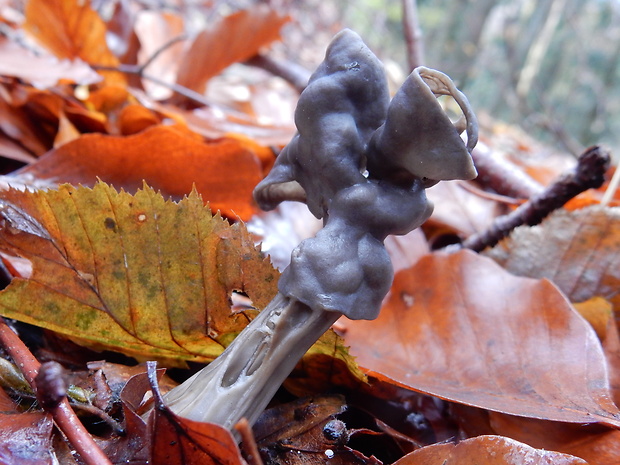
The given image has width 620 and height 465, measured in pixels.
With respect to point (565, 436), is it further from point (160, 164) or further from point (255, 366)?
point (160, 164)

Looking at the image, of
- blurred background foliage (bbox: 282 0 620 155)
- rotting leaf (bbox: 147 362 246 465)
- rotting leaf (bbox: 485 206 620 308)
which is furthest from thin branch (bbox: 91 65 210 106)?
blurred background foliage (bbox: 282 0 620 155)

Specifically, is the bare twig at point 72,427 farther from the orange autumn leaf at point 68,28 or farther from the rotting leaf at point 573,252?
the orange autumn leaf at point 68,28

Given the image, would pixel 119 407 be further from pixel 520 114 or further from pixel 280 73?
pixel 520 114

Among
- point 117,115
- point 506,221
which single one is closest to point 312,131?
point 506,221

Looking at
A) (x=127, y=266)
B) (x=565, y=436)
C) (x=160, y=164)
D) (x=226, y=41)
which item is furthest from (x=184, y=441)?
(x=226, y=41)

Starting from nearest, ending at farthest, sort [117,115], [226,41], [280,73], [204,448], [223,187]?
[204,448], [223,187], [117,115], [226,41], [280,73]

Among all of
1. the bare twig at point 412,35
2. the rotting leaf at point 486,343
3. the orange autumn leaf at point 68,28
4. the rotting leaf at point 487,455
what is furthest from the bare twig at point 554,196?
the orange autumn leaf at point 68,28

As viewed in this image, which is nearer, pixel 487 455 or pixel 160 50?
pixel 487 455
